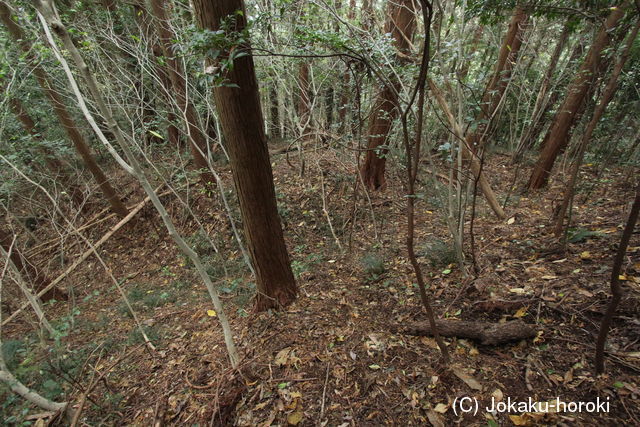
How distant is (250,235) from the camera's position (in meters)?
2.96

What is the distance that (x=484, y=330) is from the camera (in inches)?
92.6

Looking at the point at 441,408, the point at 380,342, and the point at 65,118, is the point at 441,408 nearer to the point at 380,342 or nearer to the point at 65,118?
the point at 380,342

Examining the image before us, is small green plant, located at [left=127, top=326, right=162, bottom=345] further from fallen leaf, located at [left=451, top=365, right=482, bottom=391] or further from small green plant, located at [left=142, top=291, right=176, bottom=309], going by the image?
fallen leaf, located at [left=451, top=365, right=482, bottom=391]

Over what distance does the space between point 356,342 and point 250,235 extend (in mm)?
1583

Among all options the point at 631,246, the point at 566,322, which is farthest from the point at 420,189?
the point at 566,322

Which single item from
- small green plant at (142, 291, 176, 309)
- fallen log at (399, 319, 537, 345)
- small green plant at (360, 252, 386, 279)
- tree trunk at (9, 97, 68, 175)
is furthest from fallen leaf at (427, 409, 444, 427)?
tree trunk at (9, 97, 68, 175)

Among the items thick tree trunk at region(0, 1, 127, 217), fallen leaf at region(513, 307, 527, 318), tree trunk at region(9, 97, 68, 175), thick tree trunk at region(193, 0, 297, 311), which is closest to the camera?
thick tree trunk at region(193, 0, 297, 311)

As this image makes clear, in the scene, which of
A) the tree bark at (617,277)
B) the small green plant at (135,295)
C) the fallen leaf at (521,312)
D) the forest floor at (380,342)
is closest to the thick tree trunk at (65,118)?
the small green plant at (135,295)

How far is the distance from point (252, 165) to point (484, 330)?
259 centimetres

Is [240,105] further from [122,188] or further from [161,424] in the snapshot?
[122,188]

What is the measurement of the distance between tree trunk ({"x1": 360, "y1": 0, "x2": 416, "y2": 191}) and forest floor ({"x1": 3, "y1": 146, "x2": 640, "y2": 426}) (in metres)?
1.30

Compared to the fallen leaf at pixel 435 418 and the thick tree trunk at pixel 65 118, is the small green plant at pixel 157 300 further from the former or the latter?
the fallen leaf at pixel 435 418

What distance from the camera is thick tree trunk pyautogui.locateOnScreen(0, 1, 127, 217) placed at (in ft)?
17.4

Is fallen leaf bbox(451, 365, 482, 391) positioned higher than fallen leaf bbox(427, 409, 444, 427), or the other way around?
fallen leaf bbox(451, 365, 482, 391)
